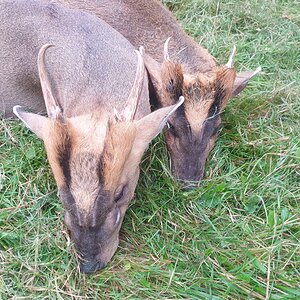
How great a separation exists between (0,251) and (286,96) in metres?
3.63

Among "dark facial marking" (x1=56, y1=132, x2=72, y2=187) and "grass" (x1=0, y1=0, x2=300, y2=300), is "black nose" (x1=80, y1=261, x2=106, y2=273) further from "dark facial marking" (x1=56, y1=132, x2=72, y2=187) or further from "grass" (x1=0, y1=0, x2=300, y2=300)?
"dark facial marking" (x1=56, y1=132, x2=72, y2=187)

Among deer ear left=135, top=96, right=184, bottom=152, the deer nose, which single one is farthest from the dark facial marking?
the deer nose

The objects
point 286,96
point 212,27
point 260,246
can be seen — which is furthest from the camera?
point 212,27

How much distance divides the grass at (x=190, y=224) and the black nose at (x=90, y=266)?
65 millimetres

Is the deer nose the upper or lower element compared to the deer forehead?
lower

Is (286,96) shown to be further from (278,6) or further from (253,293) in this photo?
(253,293)

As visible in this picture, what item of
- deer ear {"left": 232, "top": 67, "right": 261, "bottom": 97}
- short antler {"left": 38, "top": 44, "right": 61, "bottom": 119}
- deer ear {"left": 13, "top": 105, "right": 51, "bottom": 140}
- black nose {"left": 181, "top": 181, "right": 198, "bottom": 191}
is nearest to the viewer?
short antler {"left": 38, "top": 44, "right": 61, "bottom": 119}

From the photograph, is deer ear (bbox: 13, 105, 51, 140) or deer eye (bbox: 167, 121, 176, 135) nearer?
deer ear (bbox: 13, 105, 51, 140)

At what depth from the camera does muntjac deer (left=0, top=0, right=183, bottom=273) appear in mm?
4445

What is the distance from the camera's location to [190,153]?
5723 millimetres

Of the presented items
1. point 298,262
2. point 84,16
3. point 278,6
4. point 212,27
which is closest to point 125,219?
point 298,262

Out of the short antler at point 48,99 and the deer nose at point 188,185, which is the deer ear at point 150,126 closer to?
the short antler at point 48,99

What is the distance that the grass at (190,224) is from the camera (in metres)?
4.83

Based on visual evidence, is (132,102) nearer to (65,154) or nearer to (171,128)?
(65,154)
